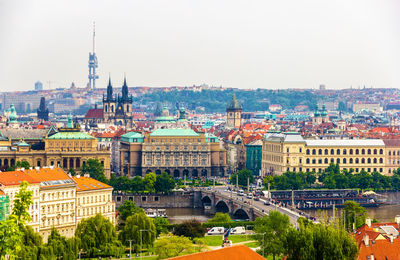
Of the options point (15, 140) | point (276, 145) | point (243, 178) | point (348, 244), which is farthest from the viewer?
Result: point (15, 140)

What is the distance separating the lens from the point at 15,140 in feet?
467

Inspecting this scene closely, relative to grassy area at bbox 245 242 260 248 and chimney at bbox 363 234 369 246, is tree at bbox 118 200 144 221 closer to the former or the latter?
grassy area at bbox 245 242 260 248

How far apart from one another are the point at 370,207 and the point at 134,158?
43826 mm

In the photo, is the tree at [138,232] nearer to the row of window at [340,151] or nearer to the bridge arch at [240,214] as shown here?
the bridge arch at [240,214]

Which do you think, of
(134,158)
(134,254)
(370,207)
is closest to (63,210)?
(134,254)

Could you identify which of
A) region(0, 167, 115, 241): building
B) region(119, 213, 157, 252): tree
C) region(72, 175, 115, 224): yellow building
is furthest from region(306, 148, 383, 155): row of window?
region(119, 213, 157, 252): tree

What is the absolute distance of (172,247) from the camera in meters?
65.7

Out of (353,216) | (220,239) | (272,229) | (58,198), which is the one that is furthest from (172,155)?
(272,229)

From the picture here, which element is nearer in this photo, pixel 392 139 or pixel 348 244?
pixel 348 244

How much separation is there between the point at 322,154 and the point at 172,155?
25.3m

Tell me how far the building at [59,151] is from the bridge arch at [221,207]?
961 inches

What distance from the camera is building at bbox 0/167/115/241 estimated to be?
76.6m

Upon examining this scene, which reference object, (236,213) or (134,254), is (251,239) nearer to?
(134,254)

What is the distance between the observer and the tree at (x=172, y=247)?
65125mm
